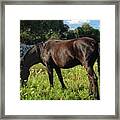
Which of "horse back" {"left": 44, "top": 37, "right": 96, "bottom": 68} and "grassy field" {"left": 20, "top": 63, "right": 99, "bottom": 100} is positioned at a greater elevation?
"horse back" {"left": 44, "top": 37, "right": 96, "bottom": 68}

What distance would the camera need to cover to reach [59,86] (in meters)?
1.23

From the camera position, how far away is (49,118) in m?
1.24

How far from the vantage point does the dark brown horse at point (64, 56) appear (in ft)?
4.03

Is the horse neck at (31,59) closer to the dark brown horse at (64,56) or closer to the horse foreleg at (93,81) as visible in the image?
the dark brown horse at (64,56)

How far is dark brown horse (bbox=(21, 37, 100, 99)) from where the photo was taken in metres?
1.23

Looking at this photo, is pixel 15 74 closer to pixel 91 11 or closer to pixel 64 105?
pixel 64 105

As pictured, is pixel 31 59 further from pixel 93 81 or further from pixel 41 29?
pixel 93 81

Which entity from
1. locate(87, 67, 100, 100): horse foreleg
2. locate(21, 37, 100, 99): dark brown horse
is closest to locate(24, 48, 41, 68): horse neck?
locate(21, 37, 100, 99): dark brown horse

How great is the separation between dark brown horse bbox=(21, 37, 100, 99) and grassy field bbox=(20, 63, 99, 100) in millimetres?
23

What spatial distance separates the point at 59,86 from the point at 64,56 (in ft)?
0.56

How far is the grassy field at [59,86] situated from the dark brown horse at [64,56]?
0.08ft

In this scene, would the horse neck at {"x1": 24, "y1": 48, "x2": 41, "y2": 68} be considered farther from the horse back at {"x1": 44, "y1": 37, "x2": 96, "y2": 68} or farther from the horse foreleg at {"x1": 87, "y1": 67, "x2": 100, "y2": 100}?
the horse foreleg at {"x1": 87, "y1": 67, "x2": 100, "y2": 100}

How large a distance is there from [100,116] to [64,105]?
0.21 meters

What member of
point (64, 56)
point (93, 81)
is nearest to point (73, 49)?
point (64, 56)
